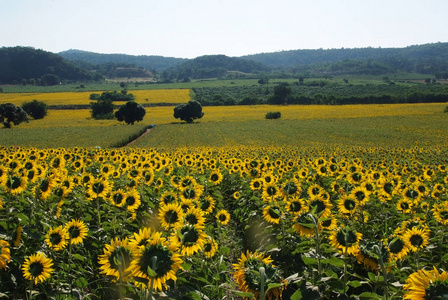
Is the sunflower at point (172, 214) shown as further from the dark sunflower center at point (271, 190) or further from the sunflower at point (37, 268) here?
the dark sunflower center at point (271, 190)

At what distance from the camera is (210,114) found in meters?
83.6

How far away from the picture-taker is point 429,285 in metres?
1.94

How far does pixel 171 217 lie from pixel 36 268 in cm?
134

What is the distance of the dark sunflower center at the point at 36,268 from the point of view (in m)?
3.34

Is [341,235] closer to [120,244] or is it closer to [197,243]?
[197,243]

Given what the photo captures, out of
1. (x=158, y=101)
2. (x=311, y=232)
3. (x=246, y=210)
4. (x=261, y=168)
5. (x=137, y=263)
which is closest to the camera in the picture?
(x=137, y=263)

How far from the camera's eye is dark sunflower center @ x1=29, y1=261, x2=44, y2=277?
10.9 ft

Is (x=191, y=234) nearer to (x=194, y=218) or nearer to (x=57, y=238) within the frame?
(x=194, y=218)

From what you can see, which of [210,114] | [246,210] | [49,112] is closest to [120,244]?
[246,210]

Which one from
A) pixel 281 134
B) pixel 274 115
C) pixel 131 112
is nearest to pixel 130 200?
pixel 281 134

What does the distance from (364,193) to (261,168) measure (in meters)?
4.15

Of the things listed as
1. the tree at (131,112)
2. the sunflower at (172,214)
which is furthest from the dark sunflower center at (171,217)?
the tree at (131,112)

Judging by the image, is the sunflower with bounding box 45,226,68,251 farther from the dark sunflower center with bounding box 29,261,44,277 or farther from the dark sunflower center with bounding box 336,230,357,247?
the dark sunflower center with bounding box 336,230,357,247

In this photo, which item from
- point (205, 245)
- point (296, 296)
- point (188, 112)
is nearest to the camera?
point (296, 296)
